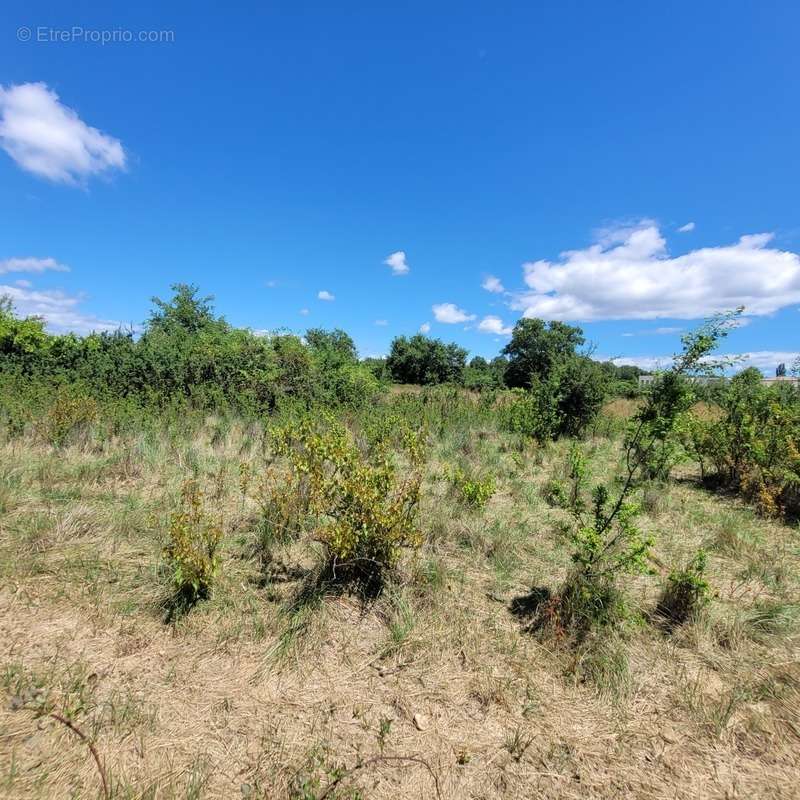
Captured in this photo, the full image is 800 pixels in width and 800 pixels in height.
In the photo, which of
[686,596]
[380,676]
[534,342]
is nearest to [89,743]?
[380,676]

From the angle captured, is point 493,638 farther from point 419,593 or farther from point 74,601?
point 74,601

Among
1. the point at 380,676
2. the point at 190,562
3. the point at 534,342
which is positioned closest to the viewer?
the point at 380,676

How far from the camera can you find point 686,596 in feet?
9.76

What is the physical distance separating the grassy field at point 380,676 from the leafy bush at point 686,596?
80mm

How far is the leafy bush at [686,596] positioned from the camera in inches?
114

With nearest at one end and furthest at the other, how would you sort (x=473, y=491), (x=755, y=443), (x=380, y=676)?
(x=380, y=676) < (x=473, y=491) < (x=755, y=443)

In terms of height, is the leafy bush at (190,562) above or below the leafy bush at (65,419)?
below

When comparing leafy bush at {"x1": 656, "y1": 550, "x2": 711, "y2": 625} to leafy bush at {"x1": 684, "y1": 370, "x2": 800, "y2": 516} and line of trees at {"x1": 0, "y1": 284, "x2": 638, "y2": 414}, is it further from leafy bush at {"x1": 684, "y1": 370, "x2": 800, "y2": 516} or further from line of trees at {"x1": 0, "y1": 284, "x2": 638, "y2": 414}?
line of trees at {"x1": 0, "y1": 284, "x2": 638, "y2": 414}

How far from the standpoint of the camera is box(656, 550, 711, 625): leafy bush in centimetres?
290

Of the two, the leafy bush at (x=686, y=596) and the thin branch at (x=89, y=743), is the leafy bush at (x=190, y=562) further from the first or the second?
the leafy bush at (x=686, y=596)

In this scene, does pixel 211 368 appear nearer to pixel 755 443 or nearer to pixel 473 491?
pixel 473 491

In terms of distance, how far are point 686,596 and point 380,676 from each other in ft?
7.38

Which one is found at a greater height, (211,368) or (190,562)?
(211,368)

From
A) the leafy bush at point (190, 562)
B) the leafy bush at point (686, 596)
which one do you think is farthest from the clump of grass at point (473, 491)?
the leafy bush at point (190, 562)
